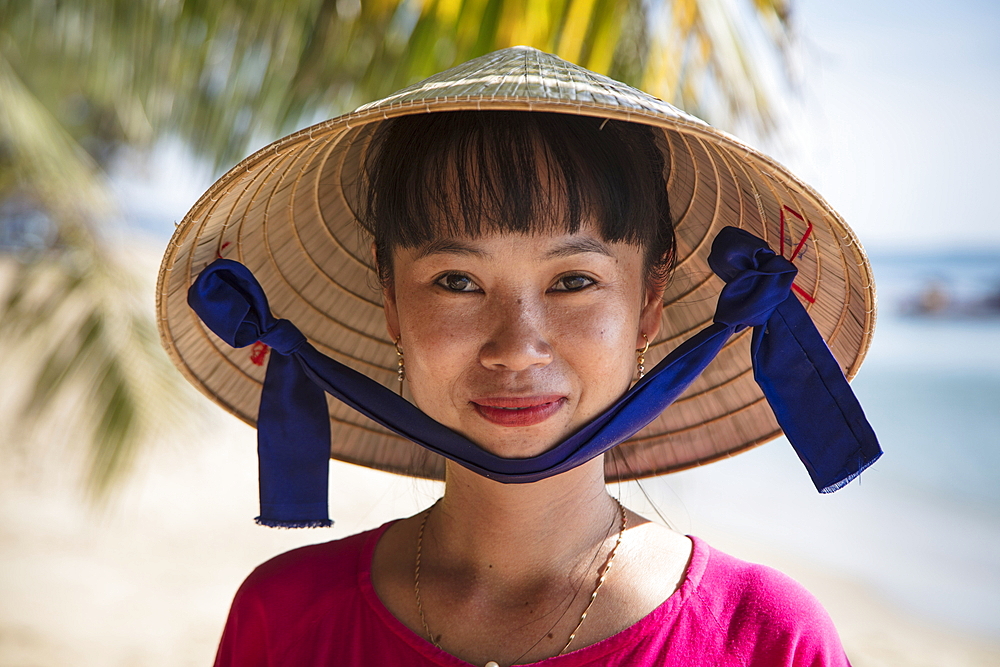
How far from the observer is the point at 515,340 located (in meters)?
1.06

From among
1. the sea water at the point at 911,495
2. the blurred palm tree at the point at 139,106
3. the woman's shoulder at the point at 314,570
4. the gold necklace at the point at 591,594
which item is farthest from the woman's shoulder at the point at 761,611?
the sea water at the point at 911,495

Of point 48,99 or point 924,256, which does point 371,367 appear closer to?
point 48,99

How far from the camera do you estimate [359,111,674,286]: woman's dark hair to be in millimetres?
1112

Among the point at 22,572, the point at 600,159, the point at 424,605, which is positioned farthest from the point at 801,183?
the point at 22,572

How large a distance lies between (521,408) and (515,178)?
0.97 feet

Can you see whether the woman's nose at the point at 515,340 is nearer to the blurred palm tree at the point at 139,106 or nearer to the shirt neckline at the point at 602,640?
the shirt neckline at the point at 602,640

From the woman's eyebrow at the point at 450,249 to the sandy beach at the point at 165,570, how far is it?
251 cm

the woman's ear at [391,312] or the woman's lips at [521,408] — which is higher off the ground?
the woman's ear at [391,312]

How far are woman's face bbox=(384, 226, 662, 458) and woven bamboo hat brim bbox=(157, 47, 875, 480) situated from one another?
0.75 ft

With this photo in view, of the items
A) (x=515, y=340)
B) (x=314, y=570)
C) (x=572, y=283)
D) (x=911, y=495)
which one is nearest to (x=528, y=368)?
(x=515, y=340)

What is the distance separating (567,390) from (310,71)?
68.2 inches

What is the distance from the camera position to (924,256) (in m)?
22.1

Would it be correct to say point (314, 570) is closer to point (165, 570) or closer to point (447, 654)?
point (447, 654)

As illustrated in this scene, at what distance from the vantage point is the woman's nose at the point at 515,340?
3.47 feet
